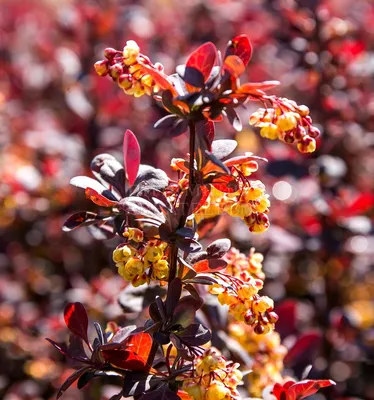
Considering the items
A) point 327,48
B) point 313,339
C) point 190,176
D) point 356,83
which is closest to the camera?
point 190,176

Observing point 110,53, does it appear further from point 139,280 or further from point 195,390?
point 195,390

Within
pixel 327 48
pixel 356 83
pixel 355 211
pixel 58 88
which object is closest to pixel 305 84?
pixel 356 83

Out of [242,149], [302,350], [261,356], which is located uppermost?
[261,356]

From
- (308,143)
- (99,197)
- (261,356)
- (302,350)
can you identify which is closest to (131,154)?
(99,197)

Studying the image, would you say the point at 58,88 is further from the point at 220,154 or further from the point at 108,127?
the point at 220,154

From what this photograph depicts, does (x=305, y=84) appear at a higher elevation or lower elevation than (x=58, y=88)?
higher

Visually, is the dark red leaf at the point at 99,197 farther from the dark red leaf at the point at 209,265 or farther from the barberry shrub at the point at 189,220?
the dark red leaf at the point at 209,265

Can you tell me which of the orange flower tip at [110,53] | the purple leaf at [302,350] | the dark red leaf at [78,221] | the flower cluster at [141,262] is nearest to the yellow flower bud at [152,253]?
the flower cluster at [141,262]
